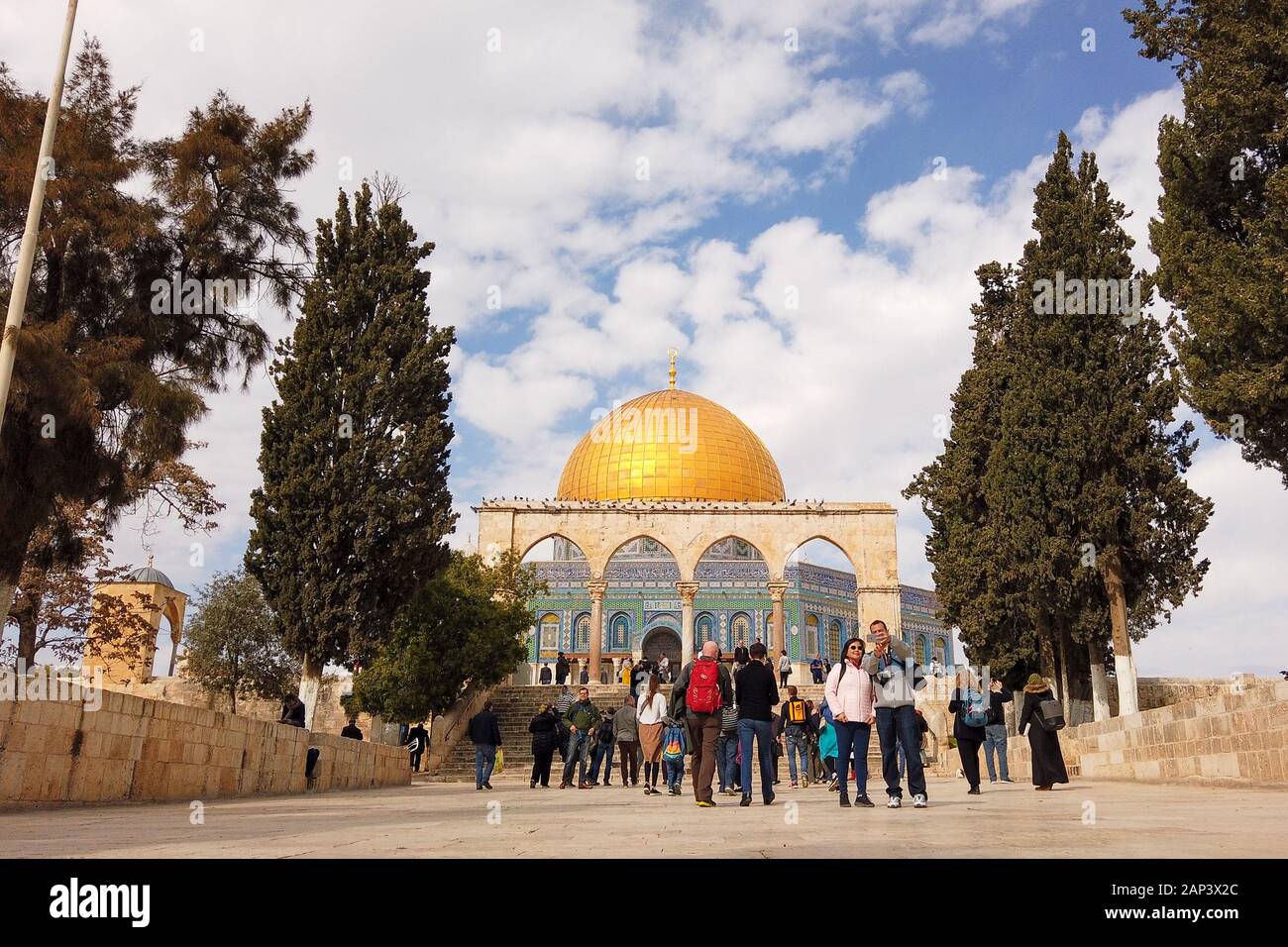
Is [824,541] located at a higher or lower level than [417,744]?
higher

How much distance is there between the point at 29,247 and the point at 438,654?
13.4 metres

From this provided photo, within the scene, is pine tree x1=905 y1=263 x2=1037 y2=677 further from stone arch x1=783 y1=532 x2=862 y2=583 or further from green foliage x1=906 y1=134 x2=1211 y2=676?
stone arch x1=783 y1=532 x2=862 y2=583

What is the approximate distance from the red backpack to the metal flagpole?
19.8 feet

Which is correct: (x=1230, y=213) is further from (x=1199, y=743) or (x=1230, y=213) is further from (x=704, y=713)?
(x=704, y=713)

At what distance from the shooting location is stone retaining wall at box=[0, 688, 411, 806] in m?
7.27

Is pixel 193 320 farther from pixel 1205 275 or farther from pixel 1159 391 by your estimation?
pixel 1159 391

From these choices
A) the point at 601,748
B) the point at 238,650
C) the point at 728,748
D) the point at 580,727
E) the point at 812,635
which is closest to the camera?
the point at 728,748

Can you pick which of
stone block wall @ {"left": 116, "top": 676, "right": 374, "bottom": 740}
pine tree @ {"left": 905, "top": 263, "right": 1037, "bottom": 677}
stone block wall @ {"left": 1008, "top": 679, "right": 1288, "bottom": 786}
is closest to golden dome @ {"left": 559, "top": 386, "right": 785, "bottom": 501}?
stone block wall @ {"left": 116, "top": 676, "right": 374, "bottom": 740}

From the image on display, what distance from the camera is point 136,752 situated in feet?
28.7

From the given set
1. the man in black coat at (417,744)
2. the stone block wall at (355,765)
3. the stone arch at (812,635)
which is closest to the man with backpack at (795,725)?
the stone block wall at (355,765)

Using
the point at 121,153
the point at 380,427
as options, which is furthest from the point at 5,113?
the point at 380,427

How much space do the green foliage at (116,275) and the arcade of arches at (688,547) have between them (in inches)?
721

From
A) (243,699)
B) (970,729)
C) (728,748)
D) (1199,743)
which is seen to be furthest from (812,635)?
(970,729)

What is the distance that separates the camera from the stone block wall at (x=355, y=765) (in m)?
13.0
